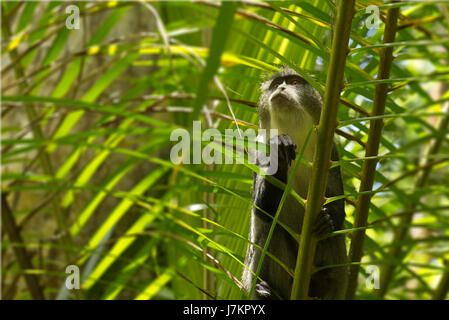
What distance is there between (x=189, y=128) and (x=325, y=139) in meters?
0.40

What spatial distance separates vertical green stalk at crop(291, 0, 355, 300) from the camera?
930 mm

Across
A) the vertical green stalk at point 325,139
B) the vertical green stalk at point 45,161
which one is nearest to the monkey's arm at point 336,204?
the vertical green stalk at point 325,139

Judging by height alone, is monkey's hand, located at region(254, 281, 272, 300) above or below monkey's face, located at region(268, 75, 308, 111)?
below

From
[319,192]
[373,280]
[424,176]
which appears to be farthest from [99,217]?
[319,192]

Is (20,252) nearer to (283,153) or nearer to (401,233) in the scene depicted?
(283,153)

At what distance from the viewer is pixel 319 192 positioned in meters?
1.00

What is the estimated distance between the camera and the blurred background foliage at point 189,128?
49.6 inches

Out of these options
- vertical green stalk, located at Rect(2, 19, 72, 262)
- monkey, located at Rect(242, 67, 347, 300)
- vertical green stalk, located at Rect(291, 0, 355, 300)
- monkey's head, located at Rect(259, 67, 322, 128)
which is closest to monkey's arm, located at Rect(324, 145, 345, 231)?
monkey, located at Rect(242, 67, 347, 300)

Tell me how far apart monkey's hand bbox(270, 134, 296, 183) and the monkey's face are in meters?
0.37

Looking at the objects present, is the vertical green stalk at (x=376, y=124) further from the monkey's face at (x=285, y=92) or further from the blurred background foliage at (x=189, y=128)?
the monkey's face at (x=285, y=92)

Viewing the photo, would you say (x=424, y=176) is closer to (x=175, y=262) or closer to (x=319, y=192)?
(x=175, y=262)

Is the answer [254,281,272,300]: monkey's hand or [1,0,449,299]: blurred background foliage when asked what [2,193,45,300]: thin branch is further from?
[254,281,272,300]: monkey's hand

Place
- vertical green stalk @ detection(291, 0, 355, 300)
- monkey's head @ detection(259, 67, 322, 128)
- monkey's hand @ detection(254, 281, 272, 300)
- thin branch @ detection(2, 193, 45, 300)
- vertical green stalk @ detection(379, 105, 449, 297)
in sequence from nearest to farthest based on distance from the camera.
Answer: vertical green stalk @ detection(291, 0, 355, 300) → monkey's hand @ detection(254, 281, 272, 300) → monkey's head @ detection(259, 67, 322, 128) → thin branch @ detection(2, 193, 45, 300) → vertical green stalk @ detection(379, 105, 449, 297)
